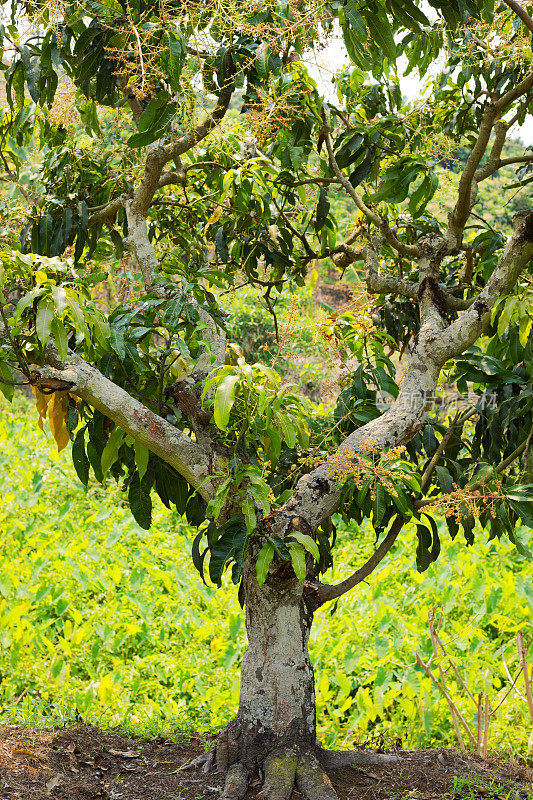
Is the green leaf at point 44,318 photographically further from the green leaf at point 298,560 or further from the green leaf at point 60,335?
the green leaf at point 298,560

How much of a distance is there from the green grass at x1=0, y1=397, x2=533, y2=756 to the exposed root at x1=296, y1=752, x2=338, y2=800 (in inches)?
27.5

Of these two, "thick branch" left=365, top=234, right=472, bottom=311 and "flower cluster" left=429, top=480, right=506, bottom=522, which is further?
"thick branch" left=365, top=234, right=472, bottom=311

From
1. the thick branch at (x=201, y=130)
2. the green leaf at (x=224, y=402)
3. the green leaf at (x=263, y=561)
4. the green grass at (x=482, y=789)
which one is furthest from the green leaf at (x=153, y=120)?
the green grass at (x=482, y=789)

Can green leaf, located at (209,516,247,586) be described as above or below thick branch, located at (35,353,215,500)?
below

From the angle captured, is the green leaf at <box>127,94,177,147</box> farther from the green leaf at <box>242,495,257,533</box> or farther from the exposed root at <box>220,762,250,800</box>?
the exposed root at <box>220,762,250,800</box>

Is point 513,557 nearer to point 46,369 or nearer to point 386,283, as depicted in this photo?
point 386,283

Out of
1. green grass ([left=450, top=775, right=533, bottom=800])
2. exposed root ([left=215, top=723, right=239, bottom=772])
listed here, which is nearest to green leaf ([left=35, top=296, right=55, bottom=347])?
exposed root ([left=215, top=723, right=239, bottom=772])

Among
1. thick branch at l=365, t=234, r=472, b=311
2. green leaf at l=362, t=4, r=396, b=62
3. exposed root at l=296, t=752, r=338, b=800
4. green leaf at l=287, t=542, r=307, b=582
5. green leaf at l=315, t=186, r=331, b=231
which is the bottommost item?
exposed root at l=296, t=752, r=338, b=800

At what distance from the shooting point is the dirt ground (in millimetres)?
1581

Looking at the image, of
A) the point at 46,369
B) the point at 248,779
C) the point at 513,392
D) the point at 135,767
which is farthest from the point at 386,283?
the point at 135,767

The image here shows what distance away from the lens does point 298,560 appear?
1399mm

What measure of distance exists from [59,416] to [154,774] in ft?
2.78

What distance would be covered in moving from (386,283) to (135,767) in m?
1.30

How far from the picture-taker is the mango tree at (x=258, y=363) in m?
1.42
